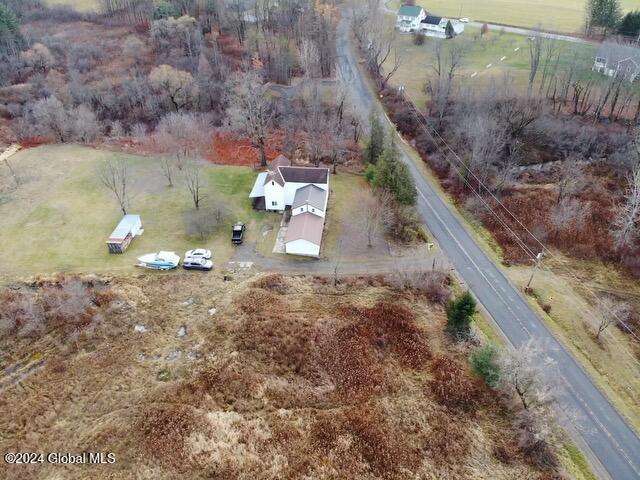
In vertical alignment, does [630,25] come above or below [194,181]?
above

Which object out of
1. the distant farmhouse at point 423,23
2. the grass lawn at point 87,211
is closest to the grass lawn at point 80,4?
the grass lawn at point 87,211

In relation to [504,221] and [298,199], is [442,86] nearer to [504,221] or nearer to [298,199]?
[504,221]

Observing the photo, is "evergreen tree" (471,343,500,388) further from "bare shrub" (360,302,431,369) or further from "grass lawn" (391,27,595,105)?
"grass lawn" (391,27,595,105)

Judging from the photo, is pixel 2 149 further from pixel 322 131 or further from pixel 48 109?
pixel 322 131

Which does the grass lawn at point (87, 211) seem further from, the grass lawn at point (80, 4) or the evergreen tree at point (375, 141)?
the grass lawn at point (80, 4)

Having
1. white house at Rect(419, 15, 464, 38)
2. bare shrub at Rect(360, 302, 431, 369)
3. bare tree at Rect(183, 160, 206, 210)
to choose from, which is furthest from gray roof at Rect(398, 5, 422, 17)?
bare shrub at Rect(360, 302, 431, 369)

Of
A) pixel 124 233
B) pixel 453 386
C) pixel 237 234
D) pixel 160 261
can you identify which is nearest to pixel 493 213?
pixel 453 386
